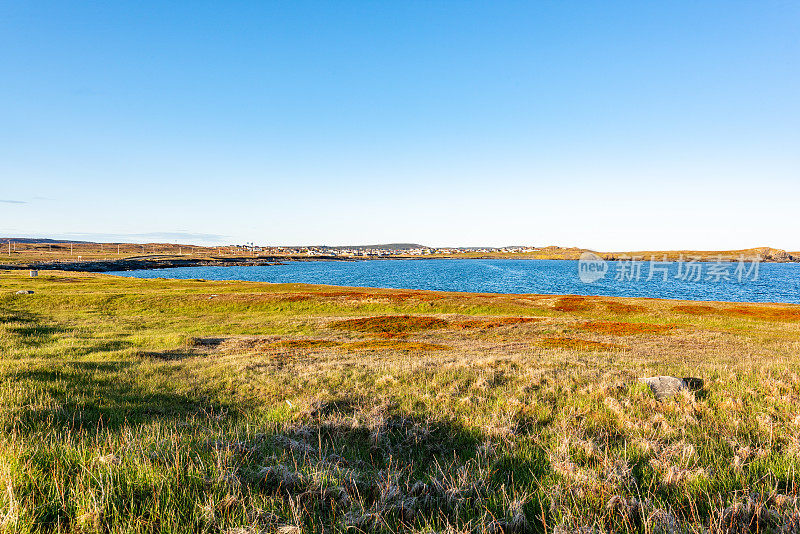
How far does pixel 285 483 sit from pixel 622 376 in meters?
11.5

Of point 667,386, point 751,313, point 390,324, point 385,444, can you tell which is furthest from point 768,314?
point 385,444

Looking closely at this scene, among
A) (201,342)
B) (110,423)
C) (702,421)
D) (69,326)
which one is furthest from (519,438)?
(69,326)

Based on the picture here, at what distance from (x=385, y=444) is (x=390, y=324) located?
90.0ft

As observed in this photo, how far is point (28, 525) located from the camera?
3.64 m

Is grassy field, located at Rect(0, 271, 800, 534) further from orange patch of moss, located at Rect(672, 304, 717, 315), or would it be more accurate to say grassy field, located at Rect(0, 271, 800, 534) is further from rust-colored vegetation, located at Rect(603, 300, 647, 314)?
rust-colored vegetation, located at Rect(603, 300, 647, 314)

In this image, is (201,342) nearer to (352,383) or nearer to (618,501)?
Result: (352,383)

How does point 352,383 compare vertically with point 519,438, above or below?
below

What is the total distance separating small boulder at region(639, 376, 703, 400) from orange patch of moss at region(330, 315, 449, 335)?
70.6 ft

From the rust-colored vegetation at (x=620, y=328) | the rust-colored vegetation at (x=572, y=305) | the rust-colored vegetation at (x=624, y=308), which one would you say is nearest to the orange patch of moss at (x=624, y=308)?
the rust-colored vegetation at (x=624, y=308)

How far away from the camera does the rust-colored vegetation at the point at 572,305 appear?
46125 millimetres

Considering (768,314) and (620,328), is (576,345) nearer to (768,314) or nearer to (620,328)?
(620,328)

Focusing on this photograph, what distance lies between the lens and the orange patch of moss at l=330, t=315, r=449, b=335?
1258 inches

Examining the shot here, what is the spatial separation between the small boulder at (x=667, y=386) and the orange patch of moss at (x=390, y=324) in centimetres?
2151

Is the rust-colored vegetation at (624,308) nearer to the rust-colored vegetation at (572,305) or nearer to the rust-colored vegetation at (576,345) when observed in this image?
the rust-colored vegetation at (572,305)
